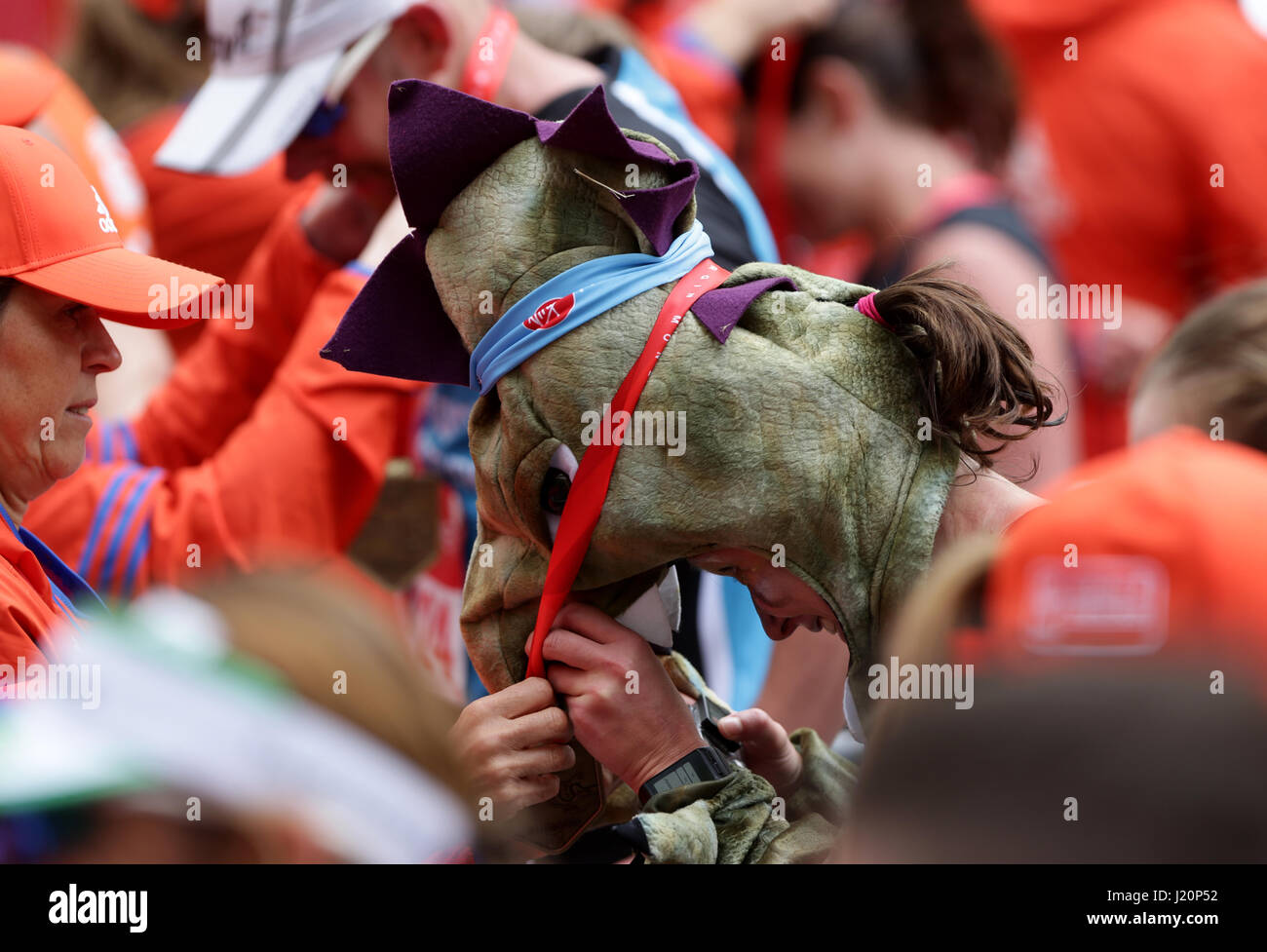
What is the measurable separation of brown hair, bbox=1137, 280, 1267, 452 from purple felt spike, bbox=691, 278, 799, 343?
72 centimetres

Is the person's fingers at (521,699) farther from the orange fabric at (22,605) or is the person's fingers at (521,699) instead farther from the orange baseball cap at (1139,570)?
the orange baseball cap at (1139,570)

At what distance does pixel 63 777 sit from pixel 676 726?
0.89 meters

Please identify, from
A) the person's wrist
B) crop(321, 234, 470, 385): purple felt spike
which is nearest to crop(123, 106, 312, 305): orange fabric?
crop(321, 234, 470, 385): purple felt spike

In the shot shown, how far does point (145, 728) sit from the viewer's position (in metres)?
0.88

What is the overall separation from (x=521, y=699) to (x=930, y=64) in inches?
90.2

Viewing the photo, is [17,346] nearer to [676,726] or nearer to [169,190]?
[676,726]

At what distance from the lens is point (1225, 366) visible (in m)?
2.00

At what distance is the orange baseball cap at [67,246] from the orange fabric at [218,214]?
4.92ft

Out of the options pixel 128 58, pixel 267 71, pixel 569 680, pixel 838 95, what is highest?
pixel 128 58

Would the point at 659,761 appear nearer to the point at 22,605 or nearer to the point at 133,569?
the point at 22,605

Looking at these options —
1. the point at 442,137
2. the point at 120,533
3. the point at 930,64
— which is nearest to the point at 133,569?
the point at 120,533
